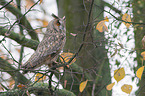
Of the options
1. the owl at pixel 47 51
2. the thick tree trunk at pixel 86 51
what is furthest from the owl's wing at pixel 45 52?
the thick tree trunk at pixel 86 51

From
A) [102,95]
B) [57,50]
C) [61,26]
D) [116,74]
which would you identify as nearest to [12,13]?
[61,26]

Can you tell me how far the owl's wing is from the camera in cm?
286

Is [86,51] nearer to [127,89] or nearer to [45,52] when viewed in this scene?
[45,52]

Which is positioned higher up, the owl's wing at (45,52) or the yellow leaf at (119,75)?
the owl's wing at (45,52)

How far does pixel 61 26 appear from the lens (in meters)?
3.26

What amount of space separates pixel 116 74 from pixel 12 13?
260 centimetres

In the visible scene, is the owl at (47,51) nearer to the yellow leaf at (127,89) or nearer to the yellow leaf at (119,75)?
the yellow leaf at (119,75)

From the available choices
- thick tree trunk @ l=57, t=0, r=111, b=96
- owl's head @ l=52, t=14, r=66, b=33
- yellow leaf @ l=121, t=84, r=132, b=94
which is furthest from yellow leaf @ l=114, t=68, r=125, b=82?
owl's head @ l=52, t=14, r=66, b=33

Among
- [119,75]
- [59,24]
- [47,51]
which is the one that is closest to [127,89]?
[119,75]

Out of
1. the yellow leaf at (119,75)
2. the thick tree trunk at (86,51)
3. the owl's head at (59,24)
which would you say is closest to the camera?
the yellow leaf at (119,75)

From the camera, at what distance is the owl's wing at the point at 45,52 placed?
2862 millimetres

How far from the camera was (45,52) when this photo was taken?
292cm

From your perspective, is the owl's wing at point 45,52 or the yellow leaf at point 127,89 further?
the owl's wing at point 45,52

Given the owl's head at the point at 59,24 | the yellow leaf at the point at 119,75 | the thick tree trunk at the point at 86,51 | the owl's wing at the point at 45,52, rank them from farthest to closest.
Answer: the thick tree trunk at the point at 86,51 → the owl's head at the point at 59,24 → the owl's wing at the point at 45,52 → the yellow leaf at the point at 119,75
